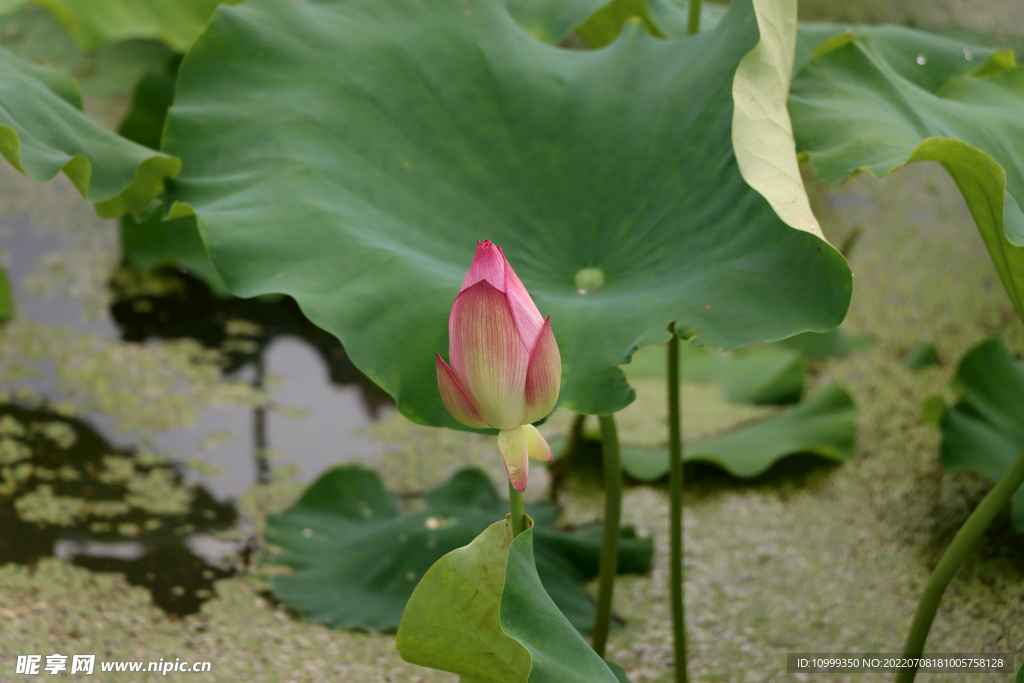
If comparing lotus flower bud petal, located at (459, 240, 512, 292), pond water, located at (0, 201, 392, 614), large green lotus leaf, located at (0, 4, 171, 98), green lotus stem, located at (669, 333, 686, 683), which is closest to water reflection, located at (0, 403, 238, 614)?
pond water, located at (0, 201, 392, 614)

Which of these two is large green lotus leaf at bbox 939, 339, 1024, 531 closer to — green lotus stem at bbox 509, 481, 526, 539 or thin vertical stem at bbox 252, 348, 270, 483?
green lotus stem at bbox 509, 481, 526, 539

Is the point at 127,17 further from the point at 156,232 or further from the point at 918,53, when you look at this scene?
the point at 918,53

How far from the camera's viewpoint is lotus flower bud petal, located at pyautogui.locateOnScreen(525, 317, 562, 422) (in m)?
0.48

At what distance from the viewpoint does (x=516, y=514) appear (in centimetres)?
52

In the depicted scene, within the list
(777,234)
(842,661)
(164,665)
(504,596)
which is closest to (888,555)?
(842,661)

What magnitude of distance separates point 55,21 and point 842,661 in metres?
2.32

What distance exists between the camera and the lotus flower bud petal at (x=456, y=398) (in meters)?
0.48

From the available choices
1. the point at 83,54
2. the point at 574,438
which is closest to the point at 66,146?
the point at 574,438

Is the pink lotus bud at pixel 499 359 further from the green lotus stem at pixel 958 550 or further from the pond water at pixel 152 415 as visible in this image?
the pond water at pixel 152 415

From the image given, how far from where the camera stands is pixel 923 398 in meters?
1.32

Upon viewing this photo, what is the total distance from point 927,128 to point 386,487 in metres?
0.81

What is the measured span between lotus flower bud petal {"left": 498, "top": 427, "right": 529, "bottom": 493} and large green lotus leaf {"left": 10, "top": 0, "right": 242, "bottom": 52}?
1.46 m

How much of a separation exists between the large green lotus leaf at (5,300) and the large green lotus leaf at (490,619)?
1119 millimetres

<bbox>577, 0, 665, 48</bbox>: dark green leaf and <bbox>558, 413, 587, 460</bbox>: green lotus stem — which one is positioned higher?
<bbox>577, 0, 665, 48</bbox>: dark green leaf
